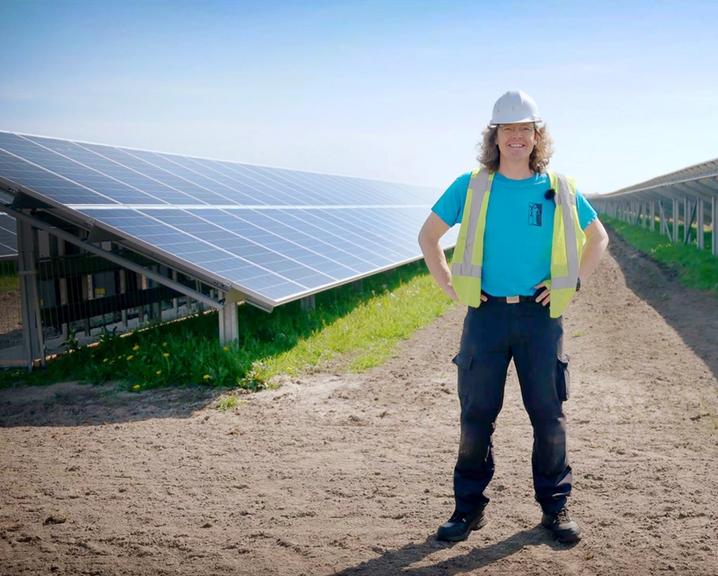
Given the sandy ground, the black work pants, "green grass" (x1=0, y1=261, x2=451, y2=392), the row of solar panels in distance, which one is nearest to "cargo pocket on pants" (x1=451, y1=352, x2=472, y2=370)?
the black work pants

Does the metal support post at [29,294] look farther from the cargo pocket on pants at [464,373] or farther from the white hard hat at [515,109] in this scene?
the white hard hat at [515,109]

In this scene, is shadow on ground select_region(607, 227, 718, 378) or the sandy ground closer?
the sandy ground

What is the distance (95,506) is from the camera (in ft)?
14.1

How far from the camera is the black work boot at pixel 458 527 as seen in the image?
3.72 metres

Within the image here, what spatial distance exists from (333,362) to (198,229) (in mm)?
2405

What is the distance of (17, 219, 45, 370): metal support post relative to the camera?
7.96 metres

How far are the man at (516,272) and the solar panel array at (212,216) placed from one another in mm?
3886

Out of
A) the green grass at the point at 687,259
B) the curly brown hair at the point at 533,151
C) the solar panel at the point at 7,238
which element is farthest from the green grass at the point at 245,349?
the green grass at the point at 687,259

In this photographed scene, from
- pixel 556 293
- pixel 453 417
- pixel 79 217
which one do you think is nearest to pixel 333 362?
pixel 453 417

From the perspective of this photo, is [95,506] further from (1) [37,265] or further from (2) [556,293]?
(1) [37,265]

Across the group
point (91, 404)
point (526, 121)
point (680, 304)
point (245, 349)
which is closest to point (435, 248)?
point (526, 121)

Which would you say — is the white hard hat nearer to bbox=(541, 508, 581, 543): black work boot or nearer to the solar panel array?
bbox=(541, 508, 581, 543): black work boot

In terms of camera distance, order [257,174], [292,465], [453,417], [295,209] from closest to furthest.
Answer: [292,465], [453,417], [295,209], [257,174]

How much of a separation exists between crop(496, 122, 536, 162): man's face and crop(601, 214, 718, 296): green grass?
35.8ft
